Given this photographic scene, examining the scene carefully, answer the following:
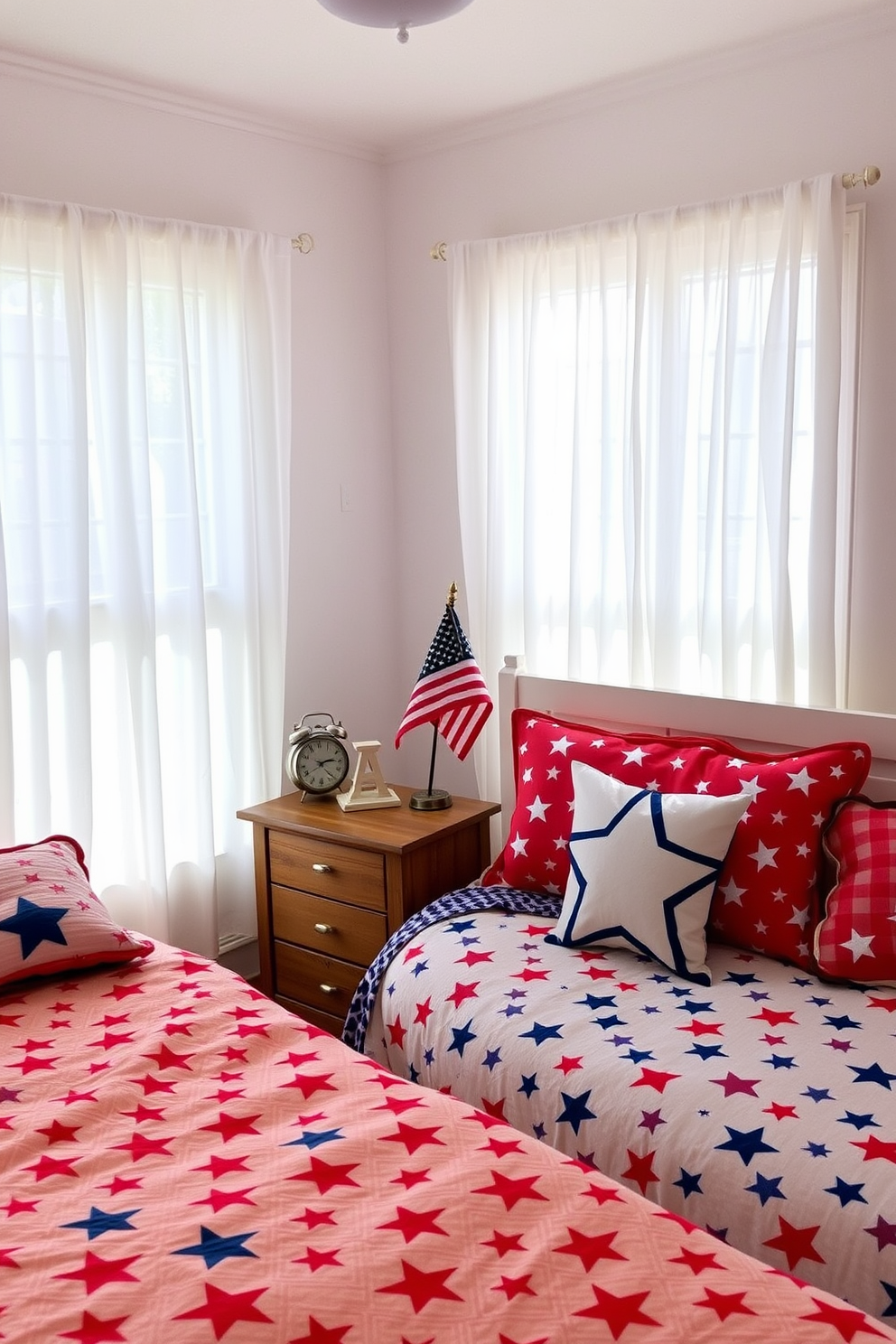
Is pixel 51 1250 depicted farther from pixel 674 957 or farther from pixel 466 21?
pixel 466 21

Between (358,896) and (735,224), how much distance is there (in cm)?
195

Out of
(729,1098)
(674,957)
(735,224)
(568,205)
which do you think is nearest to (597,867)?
(674,957)

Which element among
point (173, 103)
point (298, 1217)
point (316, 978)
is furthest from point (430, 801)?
point (173, 103)

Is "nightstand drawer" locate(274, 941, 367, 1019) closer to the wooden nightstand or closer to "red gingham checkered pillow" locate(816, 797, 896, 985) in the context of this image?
the wooden nightstand

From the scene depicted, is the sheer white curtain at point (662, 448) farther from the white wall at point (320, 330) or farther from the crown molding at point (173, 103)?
the crown molding at point (173, 103)

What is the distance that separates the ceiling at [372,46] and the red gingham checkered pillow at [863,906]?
1847mm

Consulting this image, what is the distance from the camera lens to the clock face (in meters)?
3.22

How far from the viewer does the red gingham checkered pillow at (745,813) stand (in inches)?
93.8

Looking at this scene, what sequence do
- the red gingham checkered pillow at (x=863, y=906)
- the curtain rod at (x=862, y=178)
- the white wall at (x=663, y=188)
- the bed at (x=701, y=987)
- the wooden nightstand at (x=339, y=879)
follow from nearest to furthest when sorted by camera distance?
the bed at (x=701, y=987), the red gingham checkered pillow at (x=863, y=906), the curtain rod at (x=862, y=178), the white wall at (x=663, y=188), the wooden nightstand at (x=339, y=879)

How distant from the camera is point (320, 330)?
11.7 feet

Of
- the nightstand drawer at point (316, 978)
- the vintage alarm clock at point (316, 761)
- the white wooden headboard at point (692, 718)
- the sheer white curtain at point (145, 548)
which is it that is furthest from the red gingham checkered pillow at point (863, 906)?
the sheer white curtain at point (145, 548)

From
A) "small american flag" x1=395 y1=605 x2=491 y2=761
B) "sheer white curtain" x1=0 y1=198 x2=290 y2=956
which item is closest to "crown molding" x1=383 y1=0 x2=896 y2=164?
"sheer white curtain" x1=0 y1=198 x2=290 y2=956

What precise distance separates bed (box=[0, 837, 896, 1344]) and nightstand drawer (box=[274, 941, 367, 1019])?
0.89 metres

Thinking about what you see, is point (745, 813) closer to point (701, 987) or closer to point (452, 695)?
point (701, 987)
